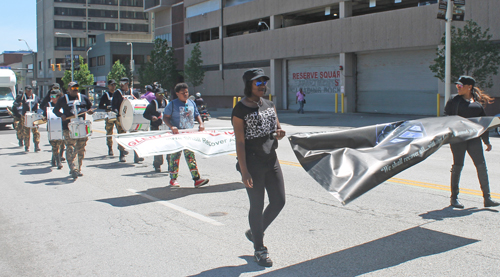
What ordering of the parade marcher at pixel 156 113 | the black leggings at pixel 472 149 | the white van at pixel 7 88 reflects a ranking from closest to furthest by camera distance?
1. the black leggings at pixel 472 149
2. the parade marcher at pixel 156 113
3. the white van at pixel 7 88

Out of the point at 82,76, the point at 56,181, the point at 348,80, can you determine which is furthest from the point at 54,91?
the point at 82,76

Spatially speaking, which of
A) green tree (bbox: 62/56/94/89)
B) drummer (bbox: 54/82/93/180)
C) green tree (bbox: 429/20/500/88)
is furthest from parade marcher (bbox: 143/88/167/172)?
green tree (bbox: 62/56/94/89)

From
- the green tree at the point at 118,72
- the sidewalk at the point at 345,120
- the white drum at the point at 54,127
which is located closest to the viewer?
the white drum at the point at 54,127

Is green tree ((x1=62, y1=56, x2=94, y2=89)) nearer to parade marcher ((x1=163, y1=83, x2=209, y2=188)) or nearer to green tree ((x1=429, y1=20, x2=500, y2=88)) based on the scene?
green tree ((x1=429, y1=20, x2=500, y2=88))

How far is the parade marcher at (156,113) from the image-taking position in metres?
10.8

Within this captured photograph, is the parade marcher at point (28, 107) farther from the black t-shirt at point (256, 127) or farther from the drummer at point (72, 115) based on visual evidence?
the black t-shirt at point (256, 127)

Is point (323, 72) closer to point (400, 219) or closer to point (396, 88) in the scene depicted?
point (396, 88)

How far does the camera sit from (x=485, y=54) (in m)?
23.3

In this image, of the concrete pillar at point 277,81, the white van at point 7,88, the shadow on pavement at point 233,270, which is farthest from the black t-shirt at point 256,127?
the concrete pillar at point 277,81

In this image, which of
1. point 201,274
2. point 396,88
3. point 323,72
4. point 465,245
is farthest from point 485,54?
point 201,274

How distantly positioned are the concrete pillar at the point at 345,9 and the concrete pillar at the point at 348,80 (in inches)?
105

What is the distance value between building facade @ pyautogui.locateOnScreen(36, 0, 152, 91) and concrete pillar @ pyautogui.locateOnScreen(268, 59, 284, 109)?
66.9m

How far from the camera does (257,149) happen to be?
4711mm

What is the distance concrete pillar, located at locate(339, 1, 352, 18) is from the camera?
33.7 m
